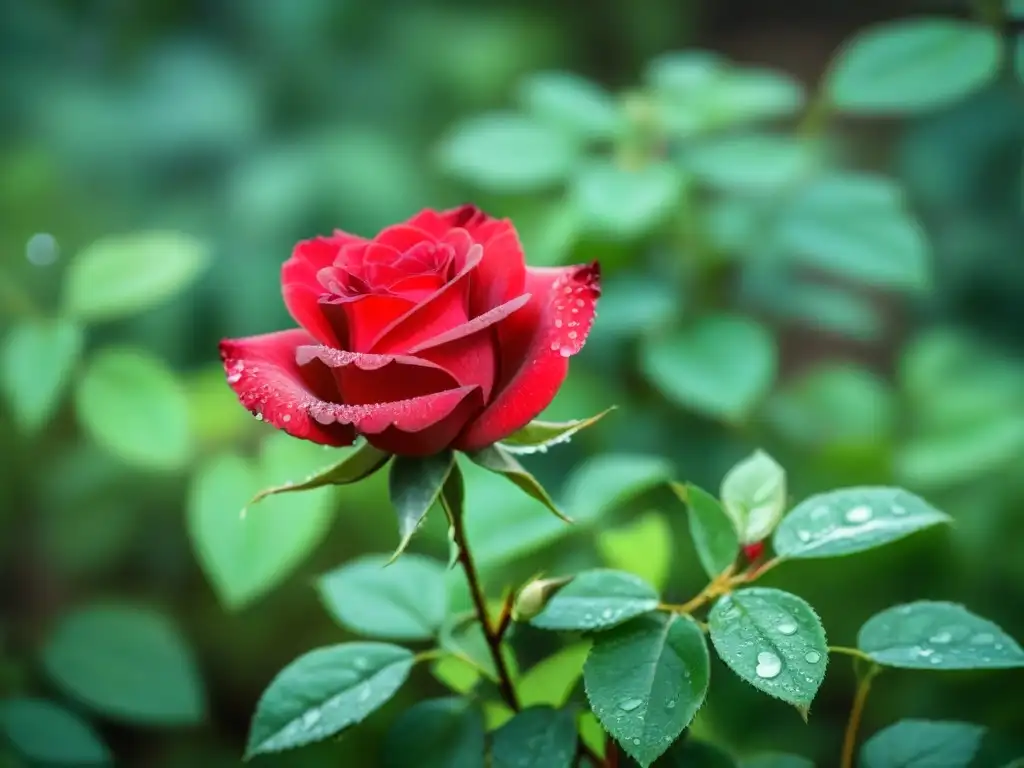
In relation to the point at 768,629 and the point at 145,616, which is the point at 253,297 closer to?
the point at 145,616

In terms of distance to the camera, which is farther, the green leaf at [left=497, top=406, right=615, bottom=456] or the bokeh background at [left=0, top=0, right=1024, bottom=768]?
the bokeh background at [left=0, top=0, right=1024, bottom=768]

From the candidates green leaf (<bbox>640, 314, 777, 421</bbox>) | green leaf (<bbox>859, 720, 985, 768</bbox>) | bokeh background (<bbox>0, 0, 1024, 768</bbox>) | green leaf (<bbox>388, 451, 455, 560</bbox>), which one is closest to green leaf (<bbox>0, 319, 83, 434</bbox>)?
bokeh background (<bbox>0, 0, 1024, 768</bbox>)

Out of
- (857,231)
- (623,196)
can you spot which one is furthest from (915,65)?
(623,196)

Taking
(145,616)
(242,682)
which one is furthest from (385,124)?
(145,616)

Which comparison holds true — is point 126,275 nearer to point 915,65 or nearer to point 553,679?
Answer: point 553,679

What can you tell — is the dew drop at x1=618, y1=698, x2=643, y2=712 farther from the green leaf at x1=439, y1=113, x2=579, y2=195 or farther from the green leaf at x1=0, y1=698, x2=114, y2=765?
the green leaf at x1=439, y1=113, x2=579, y2=195

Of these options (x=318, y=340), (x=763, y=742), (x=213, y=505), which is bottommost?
(x=763, y=742)

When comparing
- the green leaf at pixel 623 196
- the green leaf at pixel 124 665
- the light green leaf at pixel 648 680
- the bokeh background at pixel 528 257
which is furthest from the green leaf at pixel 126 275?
the light green leaf at pixel 648 680
